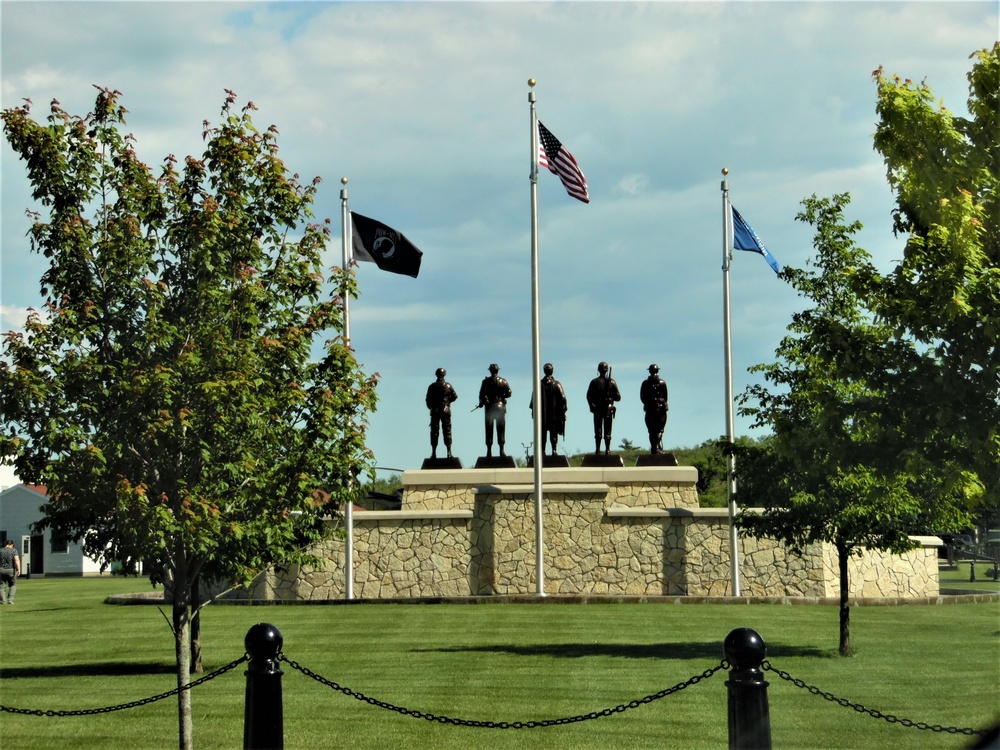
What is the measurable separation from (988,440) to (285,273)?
261 inches

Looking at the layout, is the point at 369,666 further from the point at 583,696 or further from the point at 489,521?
the point at 489,521

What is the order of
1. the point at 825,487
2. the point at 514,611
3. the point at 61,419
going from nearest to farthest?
the point at 61,419, the point at 825,487, the point at 514,611

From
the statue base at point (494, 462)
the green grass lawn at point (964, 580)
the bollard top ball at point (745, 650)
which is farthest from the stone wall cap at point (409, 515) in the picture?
the bollard top ball at point (745, 650)

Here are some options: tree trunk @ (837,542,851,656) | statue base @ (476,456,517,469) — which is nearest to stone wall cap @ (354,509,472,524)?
statue base @ (476,456,517,469)

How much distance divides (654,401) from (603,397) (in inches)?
51.0

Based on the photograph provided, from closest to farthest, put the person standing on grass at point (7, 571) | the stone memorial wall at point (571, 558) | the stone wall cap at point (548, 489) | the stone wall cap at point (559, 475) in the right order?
the stone memorial wall at point (571, 558), the stone wall cap at point (548, 489), the person standing on grass at point (7, 571), the stone wall cap at point (559, 475)

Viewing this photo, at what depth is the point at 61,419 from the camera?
979 centimetres

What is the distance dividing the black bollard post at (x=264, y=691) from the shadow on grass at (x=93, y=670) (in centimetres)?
836

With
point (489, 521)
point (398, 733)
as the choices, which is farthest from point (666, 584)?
point (398, 733)

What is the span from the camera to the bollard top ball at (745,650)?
6.74 m

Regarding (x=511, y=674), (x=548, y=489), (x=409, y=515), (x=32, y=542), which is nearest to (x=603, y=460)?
(x=548, y=489)

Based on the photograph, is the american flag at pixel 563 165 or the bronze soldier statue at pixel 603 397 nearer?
the american flag at pixel 563 165

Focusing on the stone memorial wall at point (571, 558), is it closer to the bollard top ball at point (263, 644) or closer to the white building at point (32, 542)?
the bollard top ball at point (263, 644)

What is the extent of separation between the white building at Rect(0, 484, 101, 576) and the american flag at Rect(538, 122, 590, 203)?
126ft
